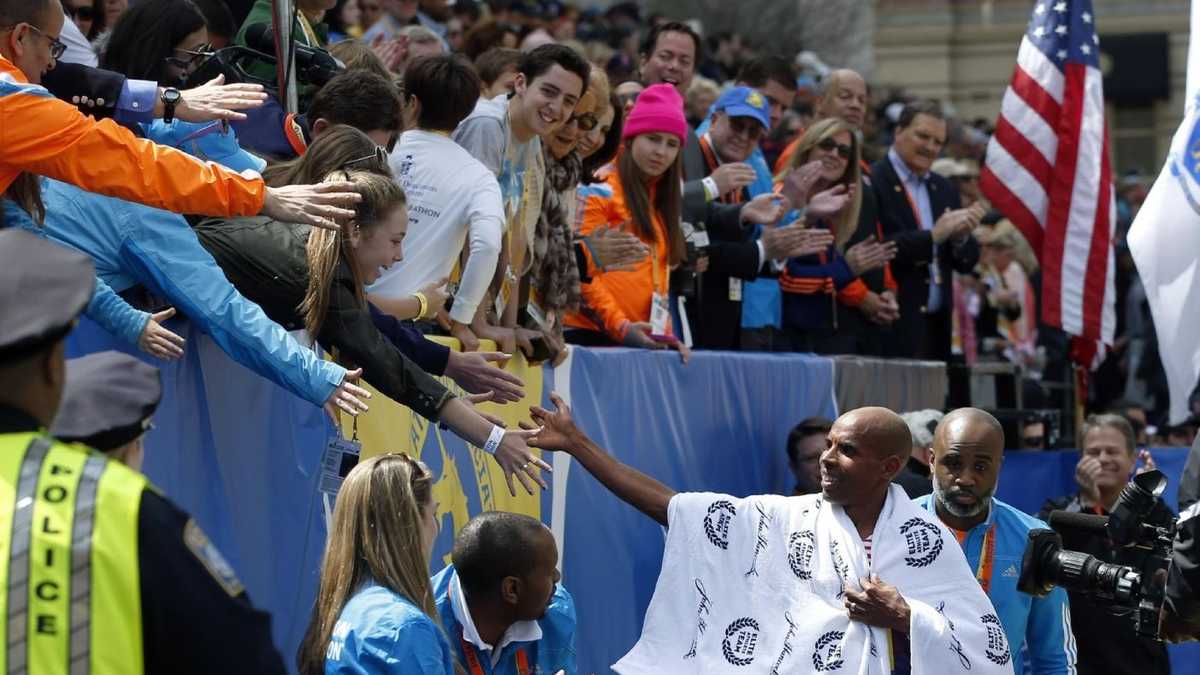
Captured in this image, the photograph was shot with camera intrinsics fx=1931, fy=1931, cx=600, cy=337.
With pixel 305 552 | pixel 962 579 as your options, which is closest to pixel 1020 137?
pixel 962 579

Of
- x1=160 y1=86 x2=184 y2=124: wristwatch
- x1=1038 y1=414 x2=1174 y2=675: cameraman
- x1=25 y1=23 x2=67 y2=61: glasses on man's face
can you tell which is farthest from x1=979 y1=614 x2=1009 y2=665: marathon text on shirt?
x1=25 y1=23 x2=67 y2=61: glasses on man's face

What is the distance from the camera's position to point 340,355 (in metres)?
5.54

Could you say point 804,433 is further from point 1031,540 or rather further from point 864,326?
point 1031,540

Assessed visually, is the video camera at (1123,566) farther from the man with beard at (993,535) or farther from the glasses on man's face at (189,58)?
the glasses on man's face at (189,58)

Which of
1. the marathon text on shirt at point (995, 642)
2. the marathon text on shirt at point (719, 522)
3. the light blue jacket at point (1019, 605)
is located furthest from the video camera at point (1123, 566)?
the marathon text on shirt at point (719, 522)

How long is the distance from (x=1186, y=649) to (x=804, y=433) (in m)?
2.88

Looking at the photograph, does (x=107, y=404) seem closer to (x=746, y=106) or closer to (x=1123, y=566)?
(x=1123, y=566)

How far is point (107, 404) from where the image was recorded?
2.93 meters

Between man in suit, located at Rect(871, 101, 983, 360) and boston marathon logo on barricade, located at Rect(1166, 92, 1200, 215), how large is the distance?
2708 mm

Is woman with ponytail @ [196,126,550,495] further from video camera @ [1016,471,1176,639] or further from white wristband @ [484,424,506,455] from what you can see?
video camera @ [1016,471,1176,639]

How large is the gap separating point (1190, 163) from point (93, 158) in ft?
18.5

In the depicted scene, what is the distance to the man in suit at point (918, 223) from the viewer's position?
11.4 metres

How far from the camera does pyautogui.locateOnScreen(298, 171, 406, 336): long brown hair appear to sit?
526cm

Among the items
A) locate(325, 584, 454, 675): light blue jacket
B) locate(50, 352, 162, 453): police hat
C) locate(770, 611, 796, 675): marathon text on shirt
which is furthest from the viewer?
locate(770, 611, 796, 675): marathon text on shirt
